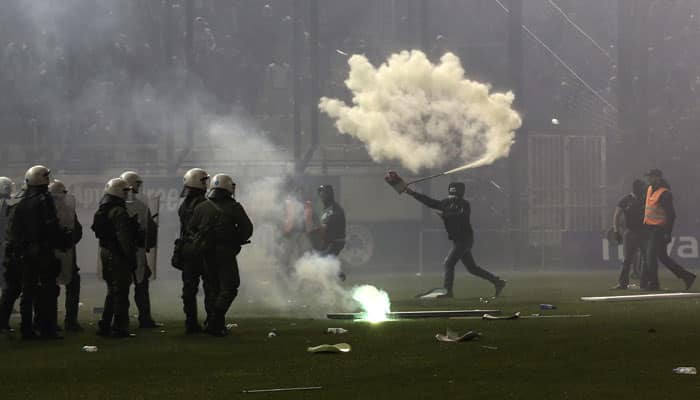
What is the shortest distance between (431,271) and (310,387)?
2354 centimetres

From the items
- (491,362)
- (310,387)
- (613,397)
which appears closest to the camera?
(613,397)

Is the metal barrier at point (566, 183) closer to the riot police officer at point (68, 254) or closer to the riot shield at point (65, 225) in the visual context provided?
the riot police officer at point (68, 254)

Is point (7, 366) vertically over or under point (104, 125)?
under

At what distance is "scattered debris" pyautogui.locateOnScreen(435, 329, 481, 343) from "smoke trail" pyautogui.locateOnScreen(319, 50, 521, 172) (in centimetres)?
818

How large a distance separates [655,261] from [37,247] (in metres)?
11.3

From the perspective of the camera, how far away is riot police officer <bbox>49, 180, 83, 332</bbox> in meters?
13.7

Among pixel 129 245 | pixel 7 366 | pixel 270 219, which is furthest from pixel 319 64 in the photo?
pixel 7 366

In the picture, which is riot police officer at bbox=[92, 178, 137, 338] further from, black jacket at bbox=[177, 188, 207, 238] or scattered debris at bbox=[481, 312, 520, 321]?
scattered debris at bbox=[481, 312, 520, 321]

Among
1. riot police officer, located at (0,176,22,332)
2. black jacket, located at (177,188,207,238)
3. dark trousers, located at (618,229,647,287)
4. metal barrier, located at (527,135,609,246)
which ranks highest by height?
metal barrier, located at (527,135,609,246)

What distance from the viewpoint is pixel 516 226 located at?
3481 cm

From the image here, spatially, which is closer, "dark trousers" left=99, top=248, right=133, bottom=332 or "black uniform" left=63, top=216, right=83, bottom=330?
"dark trousers" left=99, top=248, right=133, bottom=332

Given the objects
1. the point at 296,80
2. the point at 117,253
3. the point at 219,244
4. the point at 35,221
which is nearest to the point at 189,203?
the point at 219,244

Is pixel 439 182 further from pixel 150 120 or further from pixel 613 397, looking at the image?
pixel 613 397

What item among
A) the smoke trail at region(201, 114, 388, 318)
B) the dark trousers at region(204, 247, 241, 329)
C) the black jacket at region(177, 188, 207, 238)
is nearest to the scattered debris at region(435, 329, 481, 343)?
the dark trousers at region(204, 247, 241, 329)
